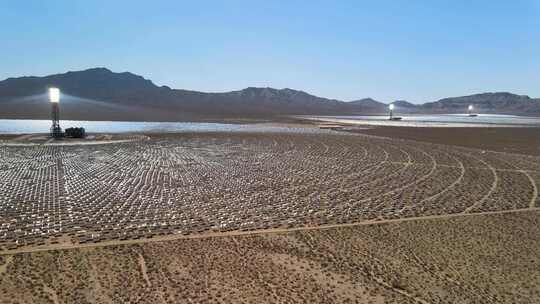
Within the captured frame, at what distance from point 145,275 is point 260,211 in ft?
13.2

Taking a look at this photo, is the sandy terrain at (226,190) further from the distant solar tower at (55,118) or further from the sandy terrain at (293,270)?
the distant solar tower at (55,118)

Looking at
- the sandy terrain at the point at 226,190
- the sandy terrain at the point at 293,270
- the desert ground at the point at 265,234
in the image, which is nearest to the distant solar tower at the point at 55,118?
the sandy terrain at the point at 226,190

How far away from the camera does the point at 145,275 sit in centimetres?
620

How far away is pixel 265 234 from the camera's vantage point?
821cm

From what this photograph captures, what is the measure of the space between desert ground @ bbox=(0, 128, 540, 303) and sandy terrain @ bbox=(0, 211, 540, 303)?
0.03 metres

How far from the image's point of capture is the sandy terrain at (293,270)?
575 cm

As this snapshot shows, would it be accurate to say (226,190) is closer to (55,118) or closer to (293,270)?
(293,270)

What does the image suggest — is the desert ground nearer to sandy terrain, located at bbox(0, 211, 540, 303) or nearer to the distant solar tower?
sandy terrain, located at bbox(0, 211, 540, 303)

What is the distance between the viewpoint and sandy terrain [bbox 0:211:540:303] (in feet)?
18.9

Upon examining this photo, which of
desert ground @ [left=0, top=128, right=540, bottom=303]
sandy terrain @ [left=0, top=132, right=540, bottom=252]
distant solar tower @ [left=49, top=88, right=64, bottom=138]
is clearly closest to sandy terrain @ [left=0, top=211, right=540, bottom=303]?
desert ground @ [left=0, top=128, right=540, bottom=303]

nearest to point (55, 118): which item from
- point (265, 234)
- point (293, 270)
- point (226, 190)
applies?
point (226, 190)

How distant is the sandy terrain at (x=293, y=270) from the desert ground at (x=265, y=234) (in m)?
0.03

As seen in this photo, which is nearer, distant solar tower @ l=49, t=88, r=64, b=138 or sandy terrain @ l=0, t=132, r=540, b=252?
sandy terrain @ l=0, t=132, r=540, b=252

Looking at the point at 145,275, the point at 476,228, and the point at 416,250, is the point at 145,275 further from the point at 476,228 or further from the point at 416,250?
the point at 476,228
